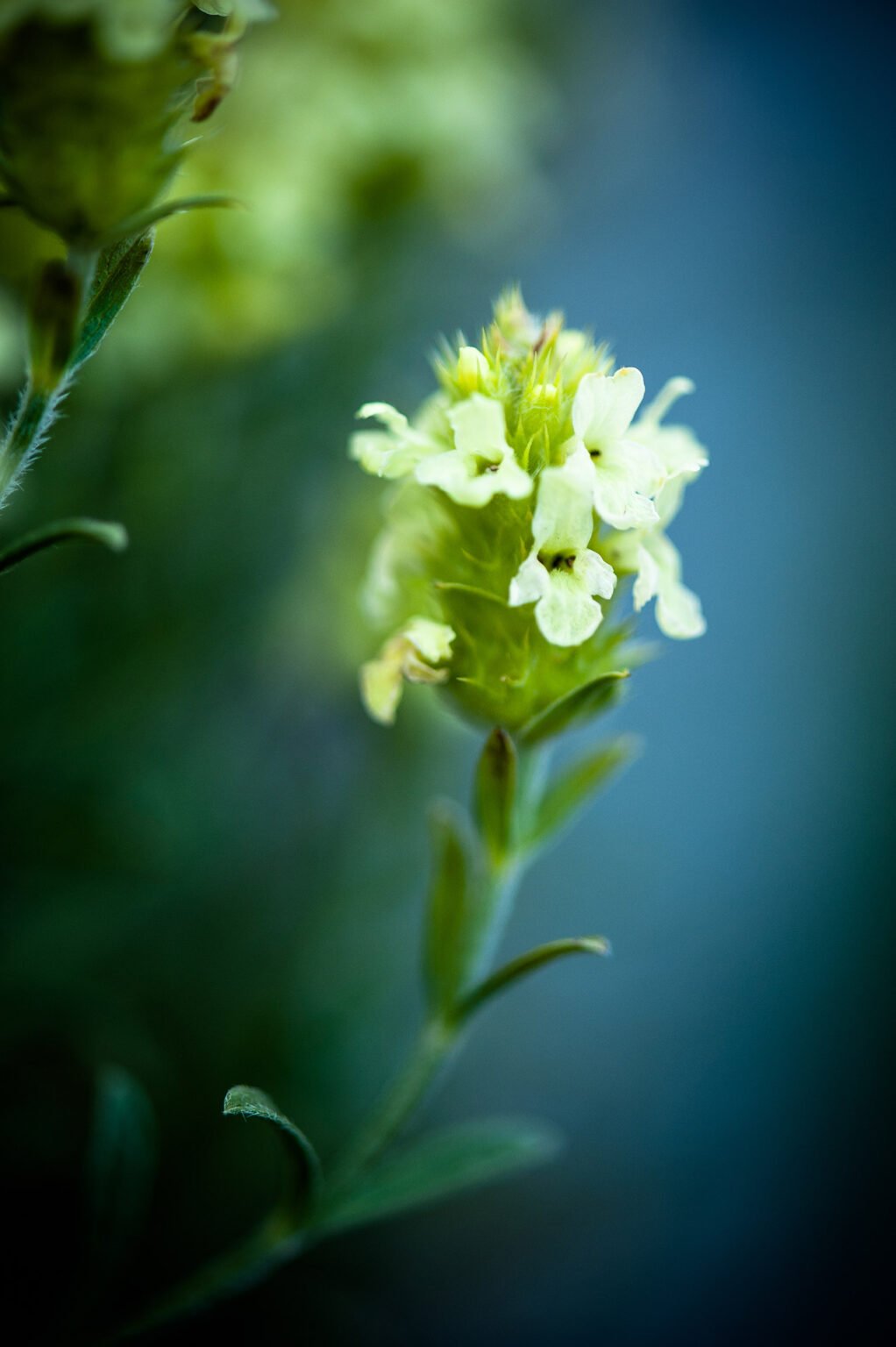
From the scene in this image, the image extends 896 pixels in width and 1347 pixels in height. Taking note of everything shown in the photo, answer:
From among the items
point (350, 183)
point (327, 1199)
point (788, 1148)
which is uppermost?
point (350, 183)

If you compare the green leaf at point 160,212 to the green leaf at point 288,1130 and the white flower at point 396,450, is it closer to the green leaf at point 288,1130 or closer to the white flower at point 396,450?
the white flower at point 396,450

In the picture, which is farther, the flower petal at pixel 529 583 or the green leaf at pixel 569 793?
the green leaf at pixel 569 793

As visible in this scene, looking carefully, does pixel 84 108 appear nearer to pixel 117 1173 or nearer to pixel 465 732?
pixel 117 1173

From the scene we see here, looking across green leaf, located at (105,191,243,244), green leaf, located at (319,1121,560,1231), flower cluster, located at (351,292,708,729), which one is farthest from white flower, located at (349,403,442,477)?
green leaf, located at (319,1121,560,1231)

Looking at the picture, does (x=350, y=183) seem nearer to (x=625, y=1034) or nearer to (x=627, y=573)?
(x=627, y=573)

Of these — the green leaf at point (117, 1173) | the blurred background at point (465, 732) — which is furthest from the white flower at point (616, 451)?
the green leaf at point (117, 1173)

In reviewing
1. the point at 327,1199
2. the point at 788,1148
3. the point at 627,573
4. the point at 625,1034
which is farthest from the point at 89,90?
the point at 788,1148
